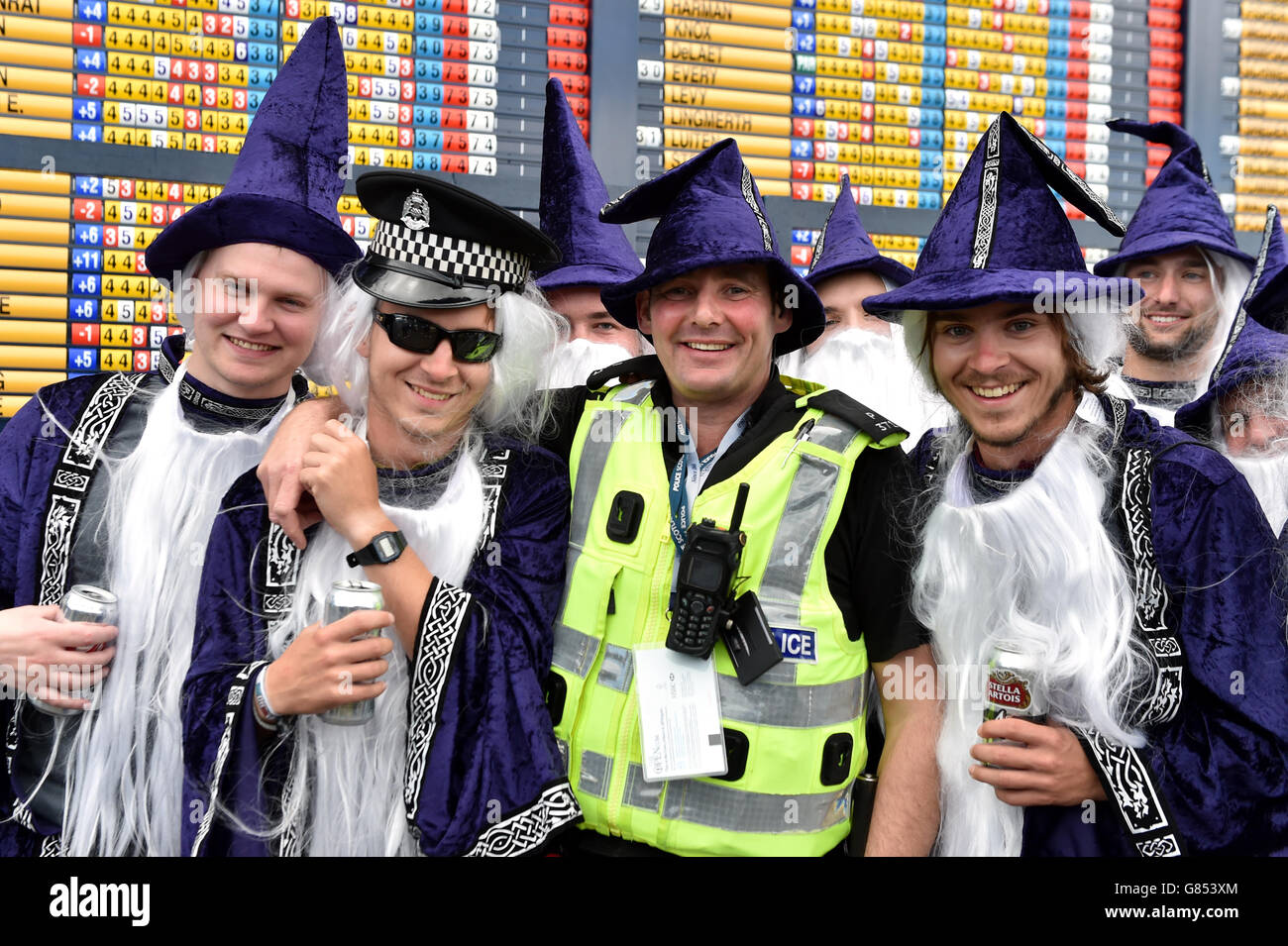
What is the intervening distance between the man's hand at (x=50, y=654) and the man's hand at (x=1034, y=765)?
1948mm

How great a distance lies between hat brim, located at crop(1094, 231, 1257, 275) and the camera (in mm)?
3920

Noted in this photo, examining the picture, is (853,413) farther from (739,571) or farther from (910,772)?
(910,772)

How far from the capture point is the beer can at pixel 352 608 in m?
1.93

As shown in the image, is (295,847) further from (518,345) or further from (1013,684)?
(1013,684)

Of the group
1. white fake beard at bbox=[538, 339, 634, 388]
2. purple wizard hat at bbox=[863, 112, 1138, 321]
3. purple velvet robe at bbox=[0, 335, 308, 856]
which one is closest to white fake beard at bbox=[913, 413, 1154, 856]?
purple wizard hat at bbox=[863, 112, 1138, 321]

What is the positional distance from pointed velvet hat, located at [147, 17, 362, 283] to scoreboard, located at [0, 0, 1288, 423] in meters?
1.47

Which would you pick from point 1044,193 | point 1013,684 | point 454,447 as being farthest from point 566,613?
point 1044,193

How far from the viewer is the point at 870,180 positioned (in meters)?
5.18

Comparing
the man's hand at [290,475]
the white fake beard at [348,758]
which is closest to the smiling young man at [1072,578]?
the white fake beard at [348,758]

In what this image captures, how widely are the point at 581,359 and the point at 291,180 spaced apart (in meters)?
1.60

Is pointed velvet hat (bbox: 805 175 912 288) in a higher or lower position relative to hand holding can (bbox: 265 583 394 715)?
higher

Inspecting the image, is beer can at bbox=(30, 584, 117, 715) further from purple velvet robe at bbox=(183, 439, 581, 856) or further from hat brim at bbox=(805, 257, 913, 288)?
hat brim at bbox=(805, 257, 913, 288)
